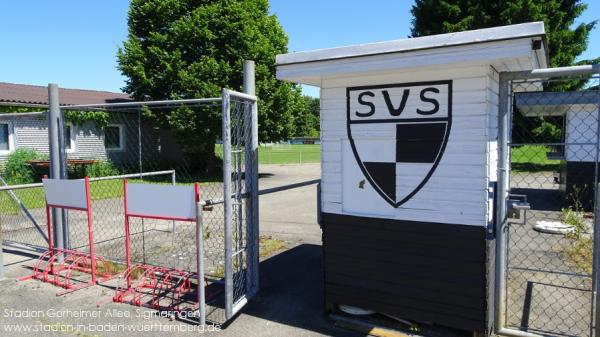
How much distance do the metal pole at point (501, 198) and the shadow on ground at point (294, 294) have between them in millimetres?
1352

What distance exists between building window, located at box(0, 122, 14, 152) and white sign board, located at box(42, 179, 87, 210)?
478 inches

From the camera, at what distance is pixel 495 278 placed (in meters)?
3.76

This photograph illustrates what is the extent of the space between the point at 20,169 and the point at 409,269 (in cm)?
1532

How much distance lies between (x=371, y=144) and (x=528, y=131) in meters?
19.5

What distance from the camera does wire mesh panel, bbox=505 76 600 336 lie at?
13.2 feet

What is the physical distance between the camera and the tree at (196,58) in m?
15.6

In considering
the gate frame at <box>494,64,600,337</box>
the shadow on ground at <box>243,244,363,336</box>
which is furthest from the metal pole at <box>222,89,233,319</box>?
the gate frame at <box>494,64,600,337</box>

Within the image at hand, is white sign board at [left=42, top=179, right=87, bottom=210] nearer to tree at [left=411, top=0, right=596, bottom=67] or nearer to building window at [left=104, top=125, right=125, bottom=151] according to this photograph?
building window at [left=104, top=125, right=125, bottom=151]

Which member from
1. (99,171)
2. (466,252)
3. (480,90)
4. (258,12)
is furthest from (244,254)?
(258,12)

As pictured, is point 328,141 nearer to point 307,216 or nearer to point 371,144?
point 371,144

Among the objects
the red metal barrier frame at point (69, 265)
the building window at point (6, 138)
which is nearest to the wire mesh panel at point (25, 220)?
the red metal barrier frame at point (69, 265)

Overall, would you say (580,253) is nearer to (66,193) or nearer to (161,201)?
(161,201)

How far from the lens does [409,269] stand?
3779 millimetres

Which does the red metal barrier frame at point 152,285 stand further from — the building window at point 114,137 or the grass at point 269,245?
the building window at point 114,137
